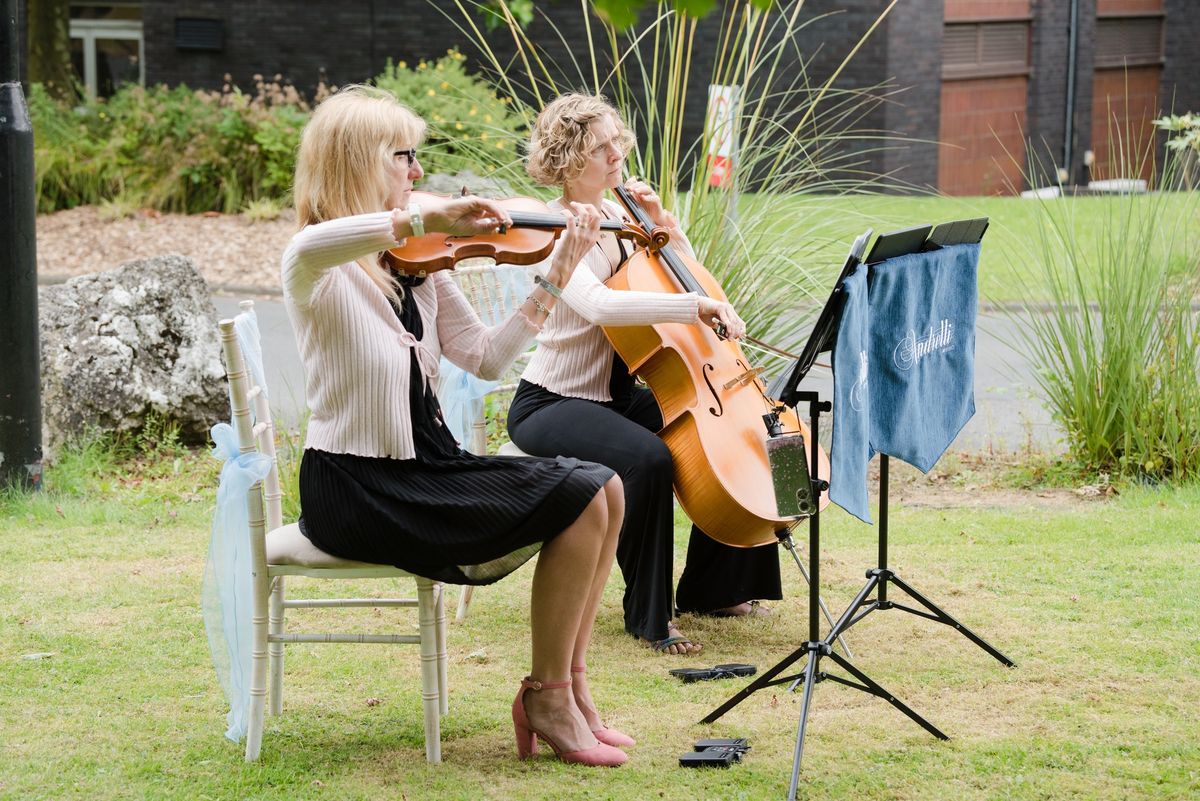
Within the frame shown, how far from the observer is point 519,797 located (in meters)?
2.89

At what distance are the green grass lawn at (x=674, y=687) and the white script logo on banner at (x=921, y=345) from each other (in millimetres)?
856

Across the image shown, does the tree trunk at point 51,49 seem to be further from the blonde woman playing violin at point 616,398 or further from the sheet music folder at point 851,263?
the sheet music folder at point 851,263

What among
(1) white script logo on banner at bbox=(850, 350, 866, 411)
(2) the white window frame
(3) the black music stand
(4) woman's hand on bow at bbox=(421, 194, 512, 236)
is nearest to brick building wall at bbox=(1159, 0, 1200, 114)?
(2) the white window frame

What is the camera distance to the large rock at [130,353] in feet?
19.1

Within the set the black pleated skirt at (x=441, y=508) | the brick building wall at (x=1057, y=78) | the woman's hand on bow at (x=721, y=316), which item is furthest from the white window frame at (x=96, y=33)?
A: the black pleated skirt at (x=441, y=508)

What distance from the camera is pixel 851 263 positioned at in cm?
296

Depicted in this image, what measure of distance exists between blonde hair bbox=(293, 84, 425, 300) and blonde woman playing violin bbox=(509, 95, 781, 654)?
836mm

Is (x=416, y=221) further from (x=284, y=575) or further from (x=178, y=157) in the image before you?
(x=178, y=157)

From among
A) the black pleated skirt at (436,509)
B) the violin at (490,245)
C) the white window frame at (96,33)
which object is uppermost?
the white window frame at (96,33)

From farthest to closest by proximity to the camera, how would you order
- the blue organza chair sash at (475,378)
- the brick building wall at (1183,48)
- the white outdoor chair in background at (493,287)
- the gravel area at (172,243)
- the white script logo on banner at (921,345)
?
the brick building wall at (1183,48) → the gravel area at (172,243) → the white outdoor chair in background at (493,287) → the blue organza chair sash at (475,378) → the white script logo on banner at (921,345)

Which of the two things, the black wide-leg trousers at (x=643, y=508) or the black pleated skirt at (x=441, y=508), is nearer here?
the black pleated skirt at (x=441, y=508)

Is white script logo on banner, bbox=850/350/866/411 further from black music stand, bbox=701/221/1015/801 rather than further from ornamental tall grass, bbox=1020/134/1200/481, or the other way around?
ornamental tall grass, bbox=1020/134/1200/481

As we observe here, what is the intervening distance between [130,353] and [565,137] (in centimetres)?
278

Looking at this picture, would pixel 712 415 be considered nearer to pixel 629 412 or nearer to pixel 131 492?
pixel 629 412
